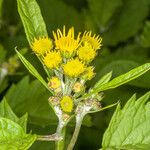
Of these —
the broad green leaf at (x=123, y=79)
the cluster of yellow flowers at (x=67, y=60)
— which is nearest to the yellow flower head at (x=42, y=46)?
the cluster of yellow flowers at (x=67, y=60)

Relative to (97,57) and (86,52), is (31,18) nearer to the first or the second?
(86,52)

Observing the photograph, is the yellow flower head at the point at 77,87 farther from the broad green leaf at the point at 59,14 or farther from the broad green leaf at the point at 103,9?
the broad green leaf at the point at 59,14

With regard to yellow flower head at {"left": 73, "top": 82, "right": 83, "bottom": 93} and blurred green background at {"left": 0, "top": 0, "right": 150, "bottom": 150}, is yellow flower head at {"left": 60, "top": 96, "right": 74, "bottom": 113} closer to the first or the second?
yellow flower head at {"left": 73, "top": 82, "right": 83, "bottom": 93}

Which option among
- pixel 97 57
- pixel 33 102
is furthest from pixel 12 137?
pixel 97 57

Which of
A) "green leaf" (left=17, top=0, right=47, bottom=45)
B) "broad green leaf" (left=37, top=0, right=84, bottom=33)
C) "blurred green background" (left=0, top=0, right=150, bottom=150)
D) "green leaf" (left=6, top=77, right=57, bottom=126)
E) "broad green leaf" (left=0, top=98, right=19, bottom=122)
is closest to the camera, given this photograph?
"green leaf" (left=17, top=0, right=47, bottom=45)

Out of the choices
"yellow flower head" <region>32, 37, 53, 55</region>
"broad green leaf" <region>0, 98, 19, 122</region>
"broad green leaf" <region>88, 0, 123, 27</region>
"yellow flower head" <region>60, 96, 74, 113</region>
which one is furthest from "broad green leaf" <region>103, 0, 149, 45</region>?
"yellow flower head" <region>60, 96, 74, 113</region>

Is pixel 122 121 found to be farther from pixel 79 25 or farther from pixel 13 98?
pixel 79 25
